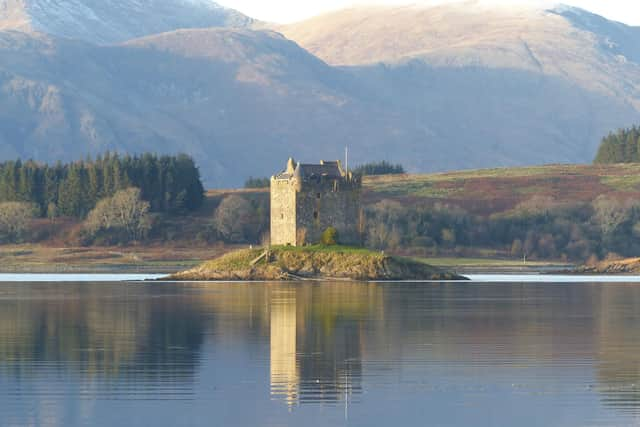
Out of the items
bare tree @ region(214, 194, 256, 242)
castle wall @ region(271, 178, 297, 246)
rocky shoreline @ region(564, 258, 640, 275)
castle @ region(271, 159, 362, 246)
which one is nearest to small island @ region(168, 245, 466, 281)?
castle wall @ region(271, 178, 297, 246)

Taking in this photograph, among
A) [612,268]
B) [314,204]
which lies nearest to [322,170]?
[314,204]

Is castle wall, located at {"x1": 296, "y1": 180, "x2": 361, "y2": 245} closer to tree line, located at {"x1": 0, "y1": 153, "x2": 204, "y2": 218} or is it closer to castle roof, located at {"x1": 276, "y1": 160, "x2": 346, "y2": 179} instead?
castle roof, located at {"x1": 276, "y1": 160, "x2": 346, "y2": 179}

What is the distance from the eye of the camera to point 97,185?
180625 mm

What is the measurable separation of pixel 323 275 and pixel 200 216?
225 ft

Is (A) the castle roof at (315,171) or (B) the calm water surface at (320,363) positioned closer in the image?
(B) the calm water surface at (320,363)

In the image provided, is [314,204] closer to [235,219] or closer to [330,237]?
[330,237]

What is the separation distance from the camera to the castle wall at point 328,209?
118 meters

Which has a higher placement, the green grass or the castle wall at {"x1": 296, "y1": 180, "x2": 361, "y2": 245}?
the castle wall at {"x1": 296, "y1": 180, "x2": 361, "y2": 245}

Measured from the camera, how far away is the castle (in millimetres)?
117812

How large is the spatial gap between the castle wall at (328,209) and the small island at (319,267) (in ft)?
10.3

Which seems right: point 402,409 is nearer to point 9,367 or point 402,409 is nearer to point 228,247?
point 9,367

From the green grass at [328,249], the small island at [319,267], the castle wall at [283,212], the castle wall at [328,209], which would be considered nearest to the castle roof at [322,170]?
the castle wall at [328,209]

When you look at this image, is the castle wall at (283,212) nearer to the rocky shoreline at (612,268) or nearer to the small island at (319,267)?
the small island at (319,267)

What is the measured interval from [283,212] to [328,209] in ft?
12.0
